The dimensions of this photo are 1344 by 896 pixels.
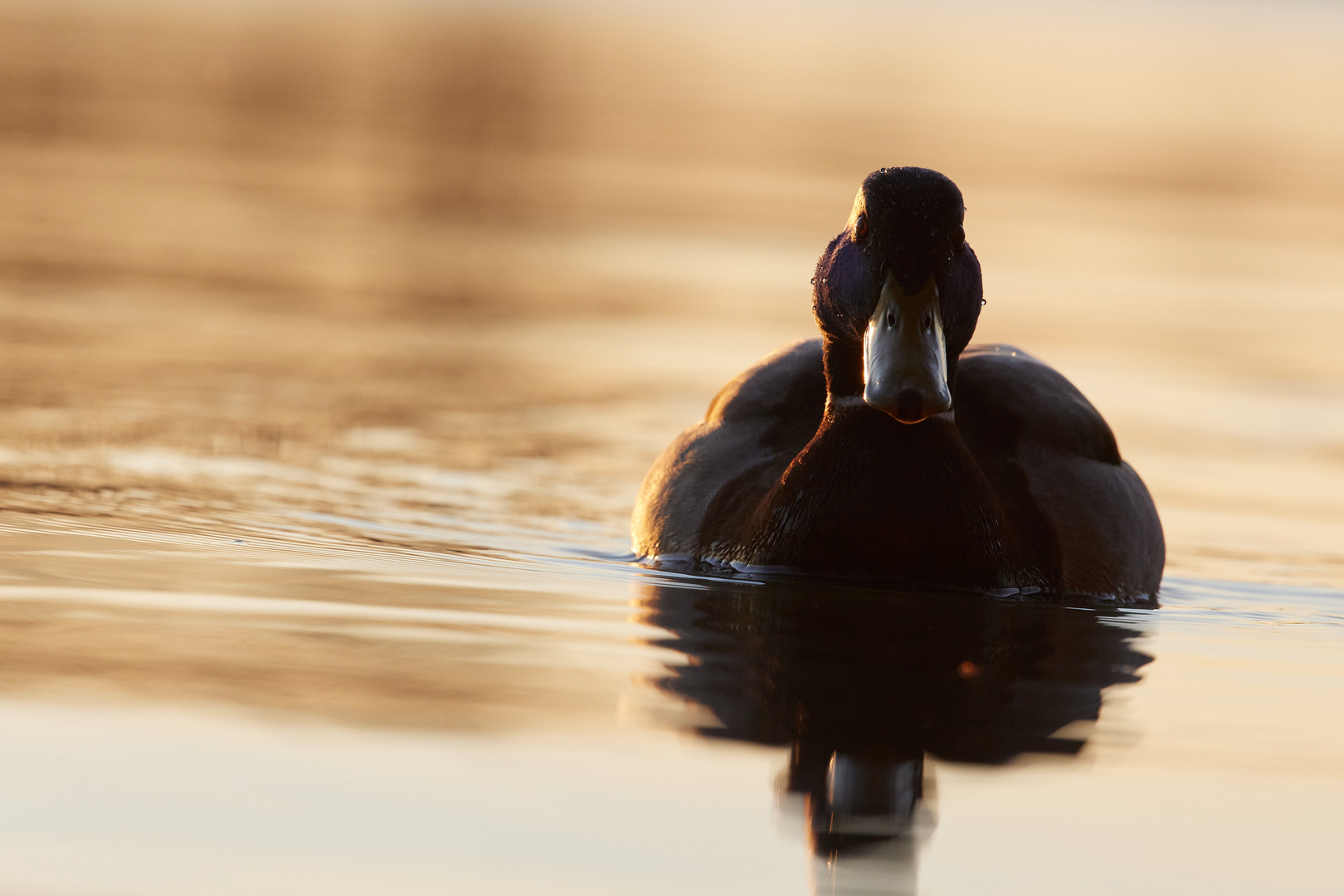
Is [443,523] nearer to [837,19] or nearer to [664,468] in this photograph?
[664,468]

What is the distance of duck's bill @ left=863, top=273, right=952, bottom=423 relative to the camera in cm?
543

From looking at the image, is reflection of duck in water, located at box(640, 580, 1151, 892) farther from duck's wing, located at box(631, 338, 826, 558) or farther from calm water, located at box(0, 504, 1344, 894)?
duck's wing, located at box(631, 338, 826, 558)

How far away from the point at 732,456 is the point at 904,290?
45.1 inches

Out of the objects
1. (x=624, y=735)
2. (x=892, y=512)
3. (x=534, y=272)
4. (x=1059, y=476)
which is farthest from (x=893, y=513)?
(x=534, y=272)

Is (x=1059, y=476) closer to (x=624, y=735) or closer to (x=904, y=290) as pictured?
(x=904, y=290)

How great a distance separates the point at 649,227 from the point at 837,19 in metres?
63.0

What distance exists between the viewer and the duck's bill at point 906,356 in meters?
5.43

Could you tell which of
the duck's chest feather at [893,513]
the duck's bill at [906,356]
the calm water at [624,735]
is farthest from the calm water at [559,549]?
the duck's bill at [906,356]

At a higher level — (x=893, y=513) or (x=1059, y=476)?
(x=1059, y=476)

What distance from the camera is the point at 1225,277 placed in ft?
47.5

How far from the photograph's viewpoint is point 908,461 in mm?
6023

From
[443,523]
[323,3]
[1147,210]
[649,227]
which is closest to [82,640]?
[443,523]

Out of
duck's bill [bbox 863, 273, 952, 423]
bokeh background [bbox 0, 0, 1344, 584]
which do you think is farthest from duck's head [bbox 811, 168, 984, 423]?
bokeh background [bbox 0, 0, 1344, 584]

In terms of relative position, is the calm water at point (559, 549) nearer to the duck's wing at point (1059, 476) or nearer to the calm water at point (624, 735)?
the calm water at point (624, 735)
